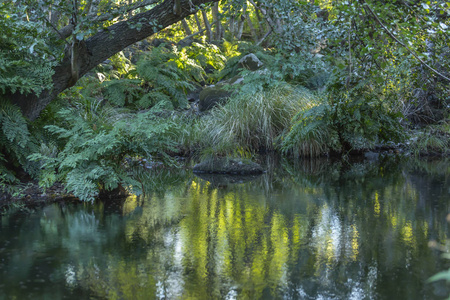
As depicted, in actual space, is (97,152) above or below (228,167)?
above

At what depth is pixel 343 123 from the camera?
886 centimetres

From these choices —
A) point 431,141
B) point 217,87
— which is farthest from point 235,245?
point 217,87

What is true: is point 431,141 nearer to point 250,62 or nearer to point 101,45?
point 250,62

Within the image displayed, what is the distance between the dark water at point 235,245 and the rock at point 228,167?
1.54 meters

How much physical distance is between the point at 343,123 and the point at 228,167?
8.39ft

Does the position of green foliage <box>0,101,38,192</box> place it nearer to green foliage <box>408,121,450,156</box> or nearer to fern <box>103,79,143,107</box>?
fern <box>103,79,143,107</box>

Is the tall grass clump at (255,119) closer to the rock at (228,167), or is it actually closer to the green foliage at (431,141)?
the rock at (228,167)

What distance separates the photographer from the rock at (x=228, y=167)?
25.2 ft

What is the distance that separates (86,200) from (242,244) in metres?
2.12

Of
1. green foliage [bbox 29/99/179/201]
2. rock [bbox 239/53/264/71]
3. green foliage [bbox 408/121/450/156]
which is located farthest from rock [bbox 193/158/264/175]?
A: rock [bbox 239/53/264/71]

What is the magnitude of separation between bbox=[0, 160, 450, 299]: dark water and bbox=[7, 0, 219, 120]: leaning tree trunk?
1402 millimetres

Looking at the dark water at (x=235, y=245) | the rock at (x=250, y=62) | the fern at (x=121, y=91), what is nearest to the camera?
the dark water at (x=235, y=245)

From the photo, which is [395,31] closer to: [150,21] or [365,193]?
[365,193]

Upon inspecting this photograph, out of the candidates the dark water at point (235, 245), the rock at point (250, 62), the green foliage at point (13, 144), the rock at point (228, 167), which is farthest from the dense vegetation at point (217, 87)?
the dark water at point (235, 245)
